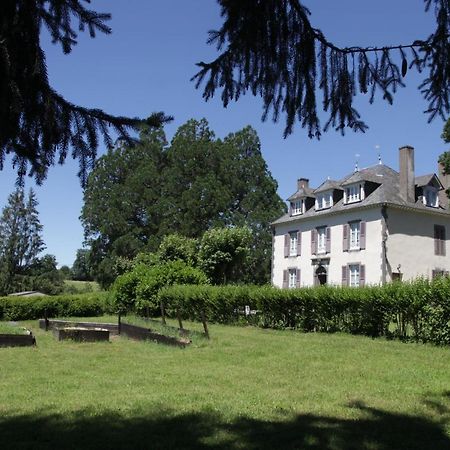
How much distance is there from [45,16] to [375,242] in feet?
105

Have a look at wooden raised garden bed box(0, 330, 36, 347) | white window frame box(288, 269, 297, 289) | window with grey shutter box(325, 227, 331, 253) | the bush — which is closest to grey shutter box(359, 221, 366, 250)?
window with grey shutter box(325, 227, 331, 253)

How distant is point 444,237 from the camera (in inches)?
1460

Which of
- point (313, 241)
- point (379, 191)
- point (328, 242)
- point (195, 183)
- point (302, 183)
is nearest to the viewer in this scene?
point (379, 191)

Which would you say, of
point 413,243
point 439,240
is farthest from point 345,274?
point 439,240

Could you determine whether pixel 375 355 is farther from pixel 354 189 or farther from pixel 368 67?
pixel 354 189

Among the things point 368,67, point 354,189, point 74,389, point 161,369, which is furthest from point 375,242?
point 368,67

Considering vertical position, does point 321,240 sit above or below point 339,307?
above

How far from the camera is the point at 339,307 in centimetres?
1822

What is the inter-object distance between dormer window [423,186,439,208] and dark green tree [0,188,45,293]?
138 feet

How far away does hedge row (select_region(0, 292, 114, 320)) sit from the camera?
94.3ft

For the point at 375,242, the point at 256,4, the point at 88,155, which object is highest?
the point at 375,242

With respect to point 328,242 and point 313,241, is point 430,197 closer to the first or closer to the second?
point 328,242

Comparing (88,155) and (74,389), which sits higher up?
(88,155)

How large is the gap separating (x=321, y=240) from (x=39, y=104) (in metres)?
35.6
